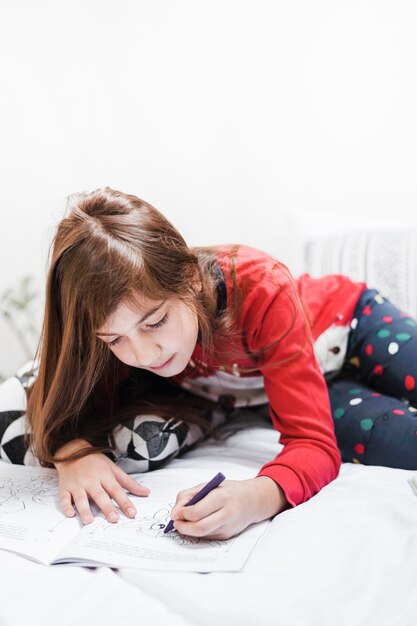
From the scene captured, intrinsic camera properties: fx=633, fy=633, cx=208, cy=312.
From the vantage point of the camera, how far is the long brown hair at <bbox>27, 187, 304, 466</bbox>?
0.80 meters

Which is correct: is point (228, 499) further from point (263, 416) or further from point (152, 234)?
point (263, 416)

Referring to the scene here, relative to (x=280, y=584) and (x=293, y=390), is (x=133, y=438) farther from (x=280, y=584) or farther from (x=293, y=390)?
(x=280, y=584)

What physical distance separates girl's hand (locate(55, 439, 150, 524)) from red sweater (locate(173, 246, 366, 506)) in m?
0.19

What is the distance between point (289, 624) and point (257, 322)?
18.2 inches

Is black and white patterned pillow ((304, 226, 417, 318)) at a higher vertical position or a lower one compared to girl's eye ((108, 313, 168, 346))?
lower

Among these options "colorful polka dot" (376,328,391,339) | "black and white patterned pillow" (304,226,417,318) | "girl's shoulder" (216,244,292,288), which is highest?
"girl's shoulder" (216,244,292,288)

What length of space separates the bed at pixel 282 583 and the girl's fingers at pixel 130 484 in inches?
7.2

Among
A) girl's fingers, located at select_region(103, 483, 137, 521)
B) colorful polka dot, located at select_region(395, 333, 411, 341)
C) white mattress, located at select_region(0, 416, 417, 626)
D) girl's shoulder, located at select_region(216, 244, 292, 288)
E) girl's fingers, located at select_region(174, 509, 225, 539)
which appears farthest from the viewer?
colorful polka dot, located at select_region(395, 333, 411, 341)

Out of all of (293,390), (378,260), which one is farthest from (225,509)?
(378,260)

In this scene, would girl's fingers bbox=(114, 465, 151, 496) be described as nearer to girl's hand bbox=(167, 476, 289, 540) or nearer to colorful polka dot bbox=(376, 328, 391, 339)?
girl's hand bbox=(167, 476, 289, 540)

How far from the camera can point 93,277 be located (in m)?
0.80

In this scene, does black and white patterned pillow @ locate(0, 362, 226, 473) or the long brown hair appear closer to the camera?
the long brown hair

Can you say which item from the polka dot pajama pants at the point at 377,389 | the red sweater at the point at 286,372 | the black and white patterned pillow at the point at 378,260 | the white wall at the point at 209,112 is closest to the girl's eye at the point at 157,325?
the red sweater at the point at 286,372

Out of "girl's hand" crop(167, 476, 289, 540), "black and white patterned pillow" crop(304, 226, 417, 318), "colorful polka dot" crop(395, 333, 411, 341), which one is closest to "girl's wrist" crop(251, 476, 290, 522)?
"girl's hand" crop(167, 476, 289, 540)
